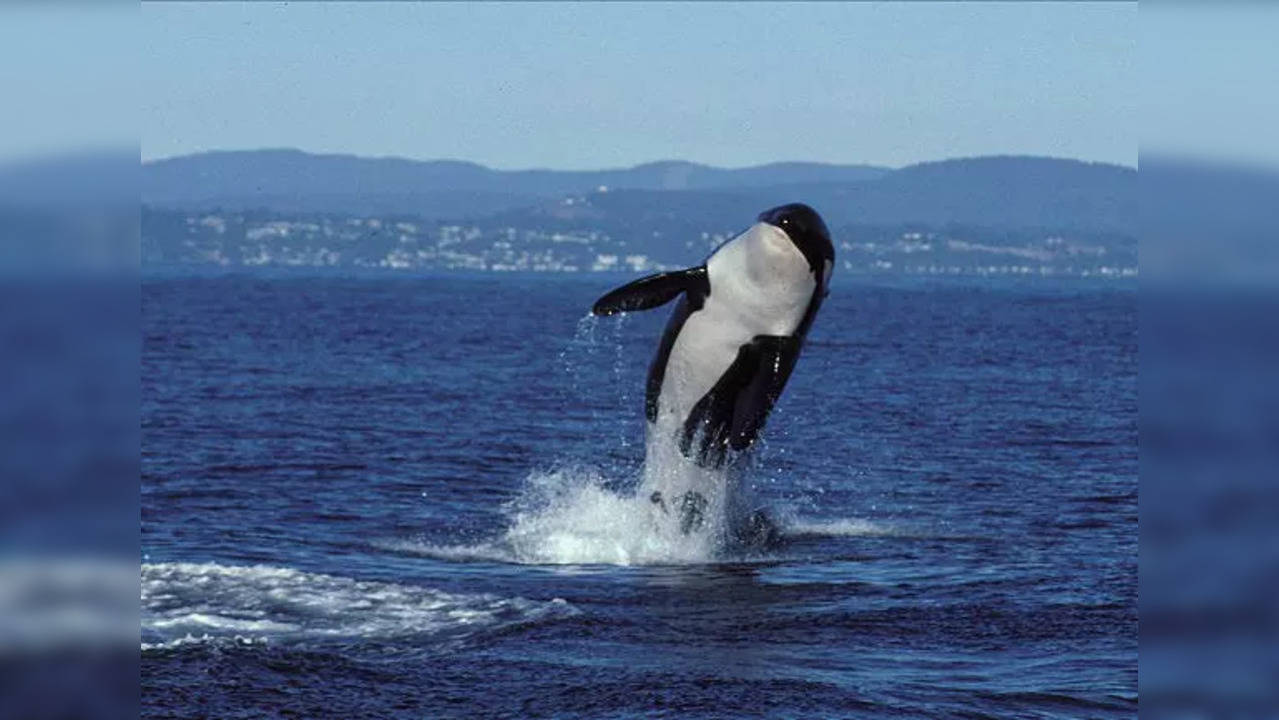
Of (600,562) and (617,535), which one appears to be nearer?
(600,562)

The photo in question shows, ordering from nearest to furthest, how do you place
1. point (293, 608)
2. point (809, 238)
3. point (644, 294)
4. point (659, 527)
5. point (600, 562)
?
point (293, 608) < point (809, 238) < point (644, 294) < point (600, 562) < point (659, 527)

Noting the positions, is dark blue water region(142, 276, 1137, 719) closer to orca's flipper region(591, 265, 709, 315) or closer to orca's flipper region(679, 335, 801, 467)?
orca's flipper region(679, 335, 801, 467)

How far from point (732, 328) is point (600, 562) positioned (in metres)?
3.32

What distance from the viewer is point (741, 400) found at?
76.0ft

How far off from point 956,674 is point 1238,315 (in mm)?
12716

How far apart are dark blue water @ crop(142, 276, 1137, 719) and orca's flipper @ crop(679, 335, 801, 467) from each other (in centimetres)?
148

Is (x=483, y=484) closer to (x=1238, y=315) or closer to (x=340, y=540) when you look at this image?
(x=340, y=540)

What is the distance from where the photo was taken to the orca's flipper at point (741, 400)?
2256 centimetres

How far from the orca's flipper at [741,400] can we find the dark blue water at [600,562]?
58.3 inches

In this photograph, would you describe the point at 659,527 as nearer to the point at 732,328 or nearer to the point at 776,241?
the point at 732,328

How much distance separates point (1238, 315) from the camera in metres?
3.33

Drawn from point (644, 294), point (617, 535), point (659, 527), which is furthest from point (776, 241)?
point (617, 535)

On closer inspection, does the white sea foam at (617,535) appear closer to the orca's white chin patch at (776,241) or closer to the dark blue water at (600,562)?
A: the dark blue water at (600,562)

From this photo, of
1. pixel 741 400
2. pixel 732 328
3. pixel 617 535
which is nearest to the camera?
pixel 732 328
